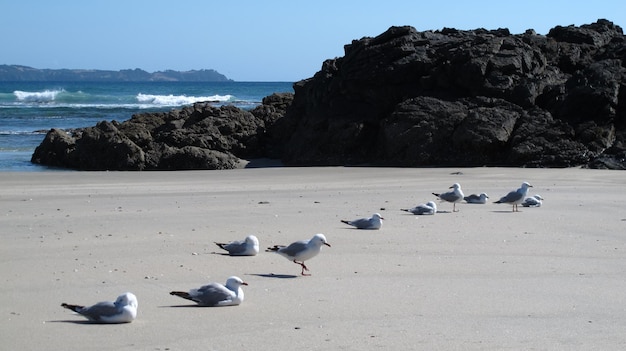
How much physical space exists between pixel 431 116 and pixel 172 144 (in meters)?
6.96

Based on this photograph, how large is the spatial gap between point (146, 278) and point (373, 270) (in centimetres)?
211

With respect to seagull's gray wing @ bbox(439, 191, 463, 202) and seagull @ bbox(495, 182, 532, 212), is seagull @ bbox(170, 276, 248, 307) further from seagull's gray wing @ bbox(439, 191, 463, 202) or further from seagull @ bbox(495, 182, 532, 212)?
seagull @ bbox(495, 182, 532, 212)

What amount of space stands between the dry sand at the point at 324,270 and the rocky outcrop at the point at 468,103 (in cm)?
447

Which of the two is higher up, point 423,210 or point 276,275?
point 423,210

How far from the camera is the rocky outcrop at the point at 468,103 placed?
2008 centimetres

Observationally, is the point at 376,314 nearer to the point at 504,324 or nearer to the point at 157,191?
the point at 504,324

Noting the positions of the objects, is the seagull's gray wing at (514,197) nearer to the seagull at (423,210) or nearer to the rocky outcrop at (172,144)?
the seagull at (423,210)

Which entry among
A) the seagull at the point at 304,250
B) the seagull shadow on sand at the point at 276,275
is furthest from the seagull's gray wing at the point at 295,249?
the seagull shadow on sand at the point at 276,275

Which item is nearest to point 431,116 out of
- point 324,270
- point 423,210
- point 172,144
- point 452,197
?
point 172,144

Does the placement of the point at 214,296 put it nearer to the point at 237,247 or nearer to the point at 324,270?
the point at 324,270

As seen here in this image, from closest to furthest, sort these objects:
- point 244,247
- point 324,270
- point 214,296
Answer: point 214,296 < point 324,270 < point 244,247

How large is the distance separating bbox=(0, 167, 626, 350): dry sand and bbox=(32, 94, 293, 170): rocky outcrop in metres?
6.46

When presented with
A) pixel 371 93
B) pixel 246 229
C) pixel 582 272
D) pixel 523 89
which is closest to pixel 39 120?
pixel 371 93

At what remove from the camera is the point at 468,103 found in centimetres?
2106
